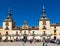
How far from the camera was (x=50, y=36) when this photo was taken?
98312mm

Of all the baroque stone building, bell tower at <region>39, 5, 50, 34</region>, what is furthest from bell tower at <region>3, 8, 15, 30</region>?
bell tower at <region>39, 5, 50, 34</region>

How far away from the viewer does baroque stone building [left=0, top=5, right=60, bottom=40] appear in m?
99.2

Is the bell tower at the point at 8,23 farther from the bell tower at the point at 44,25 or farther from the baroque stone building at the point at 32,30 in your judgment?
the bell tower at the point at 44,25

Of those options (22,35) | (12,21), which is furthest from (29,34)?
(12,21)

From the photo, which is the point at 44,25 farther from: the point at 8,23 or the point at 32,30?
the point at 8,23

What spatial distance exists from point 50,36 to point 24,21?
13.7 metres

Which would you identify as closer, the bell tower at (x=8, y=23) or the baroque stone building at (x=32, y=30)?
the baroque stone building at (x=32, y=30)

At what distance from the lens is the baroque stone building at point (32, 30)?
9925cm

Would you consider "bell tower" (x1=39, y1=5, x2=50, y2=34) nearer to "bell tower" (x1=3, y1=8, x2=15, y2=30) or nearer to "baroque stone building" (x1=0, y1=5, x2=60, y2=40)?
"baroque stone building" (x1=0, y1=5, x2=60, y2=40)

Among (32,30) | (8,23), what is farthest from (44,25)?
(8,23)

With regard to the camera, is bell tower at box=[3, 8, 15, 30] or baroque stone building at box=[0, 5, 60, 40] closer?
baroque stone building at box=[0, 5, 60, 40]

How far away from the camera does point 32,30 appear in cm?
10200

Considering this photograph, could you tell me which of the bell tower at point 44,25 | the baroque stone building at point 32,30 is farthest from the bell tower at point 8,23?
the bell tower at point 44,25

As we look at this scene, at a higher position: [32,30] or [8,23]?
[8,23]
